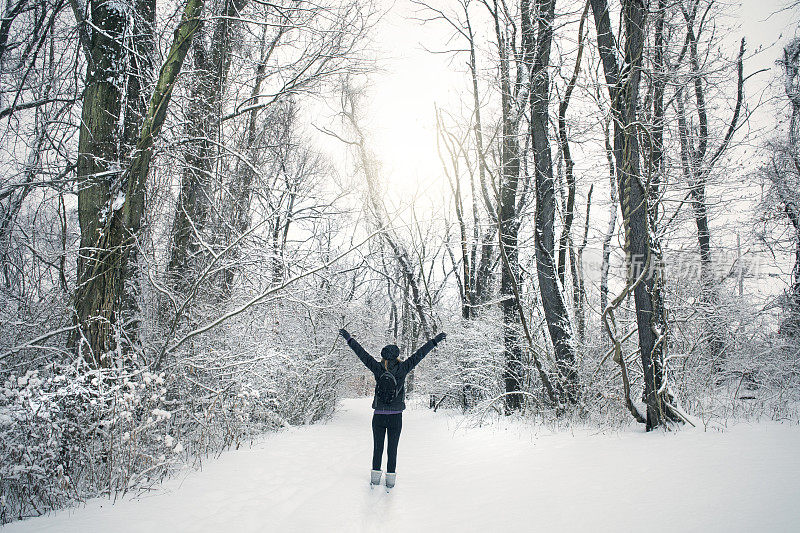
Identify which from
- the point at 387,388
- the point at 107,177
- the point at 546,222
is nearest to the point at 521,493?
the point at 387,388

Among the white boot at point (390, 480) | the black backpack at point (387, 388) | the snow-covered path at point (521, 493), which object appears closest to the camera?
the snow-covered path at point (521, 493)

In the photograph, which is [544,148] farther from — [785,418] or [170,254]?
[170,254]

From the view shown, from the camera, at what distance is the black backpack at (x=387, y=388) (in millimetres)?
4770

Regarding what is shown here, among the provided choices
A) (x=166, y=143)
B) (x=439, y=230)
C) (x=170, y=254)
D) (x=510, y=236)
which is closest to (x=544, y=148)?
(x=510, y=236)

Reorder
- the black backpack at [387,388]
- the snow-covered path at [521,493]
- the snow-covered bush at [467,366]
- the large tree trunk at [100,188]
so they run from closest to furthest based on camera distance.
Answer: the snow-covered path at [521,493], the large tree trunk at [100,188], the black backpack at [387,388], the snow-covered bush at [467,366]

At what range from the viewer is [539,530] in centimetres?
286

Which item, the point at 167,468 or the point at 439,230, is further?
the point at 439,230

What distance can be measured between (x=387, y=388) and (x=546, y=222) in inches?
191

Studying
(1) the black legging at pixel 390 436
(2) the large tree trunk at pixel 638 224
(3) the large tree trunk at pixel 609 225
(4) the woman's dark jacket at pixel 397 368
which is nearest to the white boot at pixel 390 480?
(1) the black legging at pixel 390 436

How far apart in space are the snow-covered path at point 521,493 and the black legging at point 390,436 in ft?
0.99

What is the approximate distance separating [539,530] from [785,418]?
4813 mm

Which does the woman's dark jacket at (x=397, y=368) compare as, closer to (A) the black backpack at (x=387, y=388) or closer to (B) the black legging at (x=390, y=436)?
(A) the black backpack at (x=387, y=388)

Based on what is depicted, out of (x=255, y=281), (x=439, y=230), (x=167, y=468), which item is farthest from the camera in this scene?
(x=439, y=230)

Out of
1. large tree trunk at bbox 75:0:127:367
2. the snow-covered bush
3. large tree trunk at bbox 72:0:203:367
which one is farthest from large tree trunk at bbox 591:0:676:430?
large tree trunk at bbox 75:0:127:367
